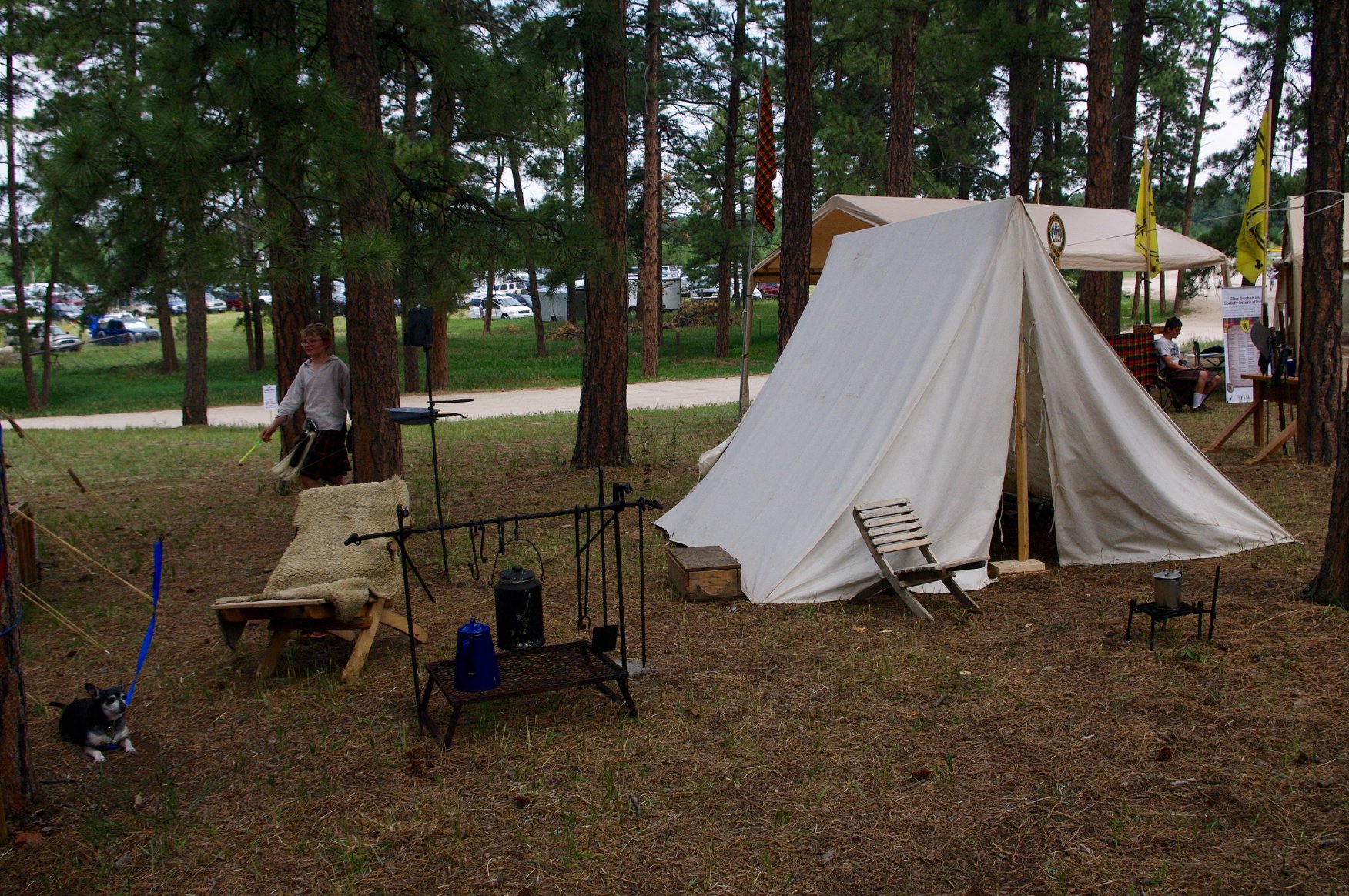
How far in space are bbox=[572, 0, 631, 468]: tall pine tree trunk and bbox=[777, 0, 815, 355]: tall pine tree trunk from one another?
5.20ft

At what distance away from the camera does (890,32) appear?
43.5ft

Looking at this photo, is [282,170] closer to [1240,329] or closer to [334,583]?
[334,583]

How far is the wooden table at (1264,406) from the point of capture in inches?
332

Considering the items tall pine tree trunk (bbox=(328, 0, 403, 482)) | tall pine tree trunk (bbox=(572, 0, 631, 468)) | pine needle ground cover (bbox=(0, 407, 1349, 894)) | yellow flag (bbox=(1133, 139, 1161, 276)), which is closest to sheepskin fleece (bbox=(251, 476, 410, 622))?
pine needle ground cover (bbox=(0, 407, 1349, 894))

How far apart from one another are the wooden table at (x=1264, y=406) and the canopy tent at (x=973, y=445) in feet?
9.98

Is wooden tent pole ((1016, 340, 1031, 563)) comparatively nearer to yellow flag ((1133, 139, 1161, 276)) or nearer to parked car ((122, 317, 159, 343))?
yellow flag ((1133, 139, 1161, 276))

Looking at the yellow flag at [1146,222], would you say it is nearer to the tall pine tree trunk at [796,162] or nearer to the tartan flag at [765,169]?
the tall pine tree trunk at [796,162]

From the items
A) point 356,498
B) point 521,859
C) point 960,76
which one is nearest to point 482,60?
point 356,498

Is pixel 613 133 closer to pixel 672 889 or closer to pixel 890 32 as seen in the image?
pixel 890 32

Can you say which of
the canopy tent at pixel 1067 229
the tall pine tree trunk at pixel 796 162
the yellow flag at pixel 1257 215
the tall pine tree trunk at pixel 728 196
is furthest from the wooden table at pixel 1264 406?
the tall pine tree trunk at pixel 728 196

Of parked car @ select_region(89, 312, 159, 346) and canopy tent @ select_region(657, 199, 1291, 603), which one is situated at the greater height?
parked car @ select_region(89, 312, 159, 346)

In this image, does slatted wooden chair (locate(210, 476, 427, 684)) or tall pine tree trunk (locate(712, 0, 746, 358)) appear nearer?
slatted wooden chair (locate(210, 476, 427, 684))

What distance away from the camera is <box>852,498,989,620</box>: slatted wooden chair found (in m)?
4.93

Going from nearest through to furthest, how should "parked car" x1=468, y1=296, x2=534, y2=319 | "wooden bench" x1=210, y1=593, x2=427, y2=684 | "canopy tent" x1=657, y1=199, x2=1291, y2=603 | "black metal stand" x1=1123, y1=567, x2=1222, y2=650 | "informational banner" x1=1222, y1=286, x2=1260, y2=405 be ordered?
"wooden bench" x1=210, y1=593, x2=427, y2=684
"black metal stand" x1=1123, y1=567, x2=1222, y2=650
"canopy tent" x1=657, y1=199, x2=1291, y2=603
"informational banner" x1=1222, y1=286, x2=1260, y2=405
"parked car" x1=468, y1=296, x2=534, y2=319
